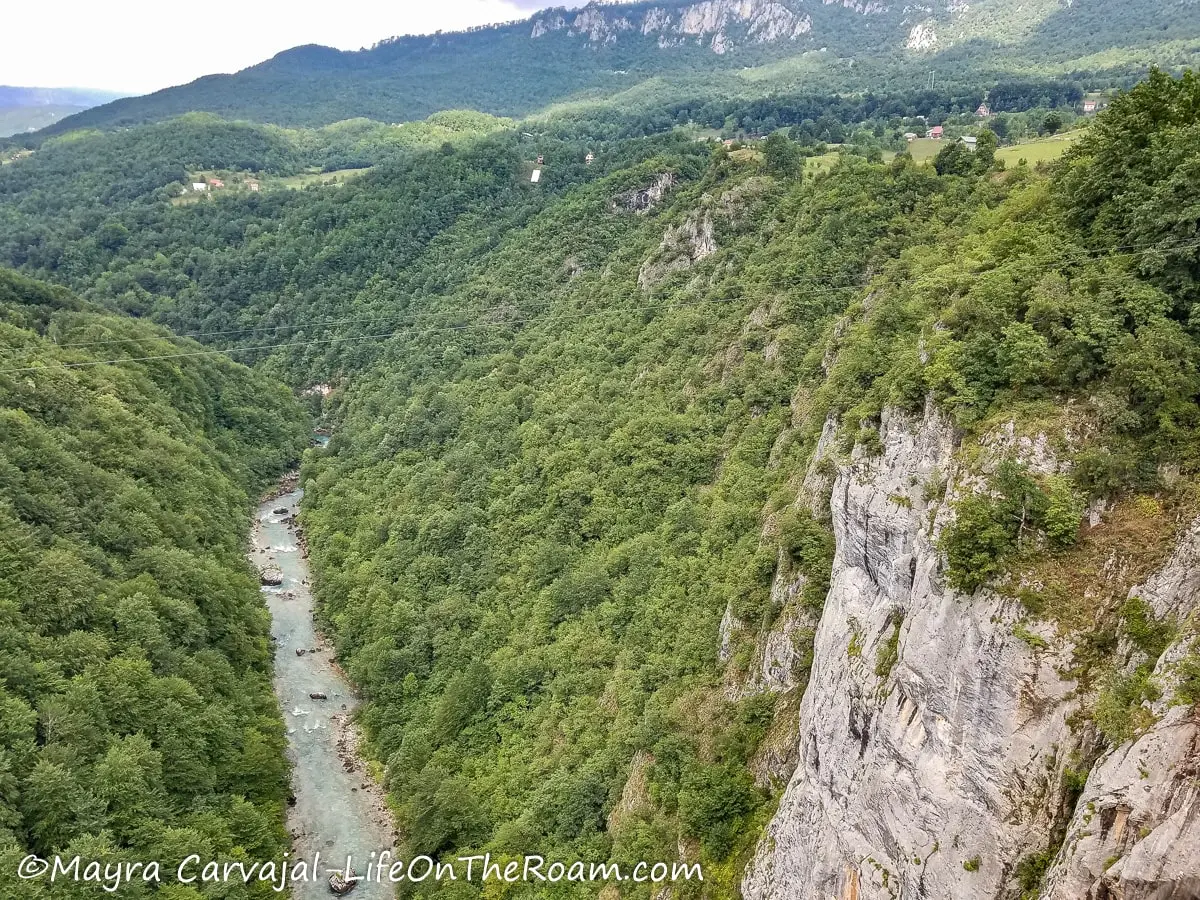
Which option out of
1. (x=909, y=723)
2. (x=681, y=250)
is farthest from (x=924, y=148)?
(x=909, y=723)

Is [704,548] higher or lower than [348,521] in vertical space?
higher

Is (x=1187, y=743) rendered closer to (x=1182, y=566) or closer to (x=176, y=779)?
(x=1182, y=566)

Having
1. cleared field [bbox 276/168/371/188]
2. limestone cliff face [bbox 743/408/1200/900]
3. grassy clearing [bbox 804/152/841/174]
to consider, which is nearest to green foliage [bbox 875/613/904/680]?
limestone cliff face [bbox 743/408/1200/900]

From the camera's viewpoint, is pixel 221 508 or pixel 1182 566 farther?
pixel 221 508

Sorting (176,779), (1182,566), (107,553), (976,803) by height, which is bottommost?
(176,779)

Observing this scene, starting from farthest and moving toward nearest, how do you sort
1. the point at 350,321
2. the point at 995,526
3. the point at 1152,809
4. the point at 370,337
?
the point at 350,321
the point at 370,337
the point at 995,526
the point at 1152,809

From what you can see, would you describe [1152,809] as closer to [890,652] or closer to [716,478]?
[890,652]

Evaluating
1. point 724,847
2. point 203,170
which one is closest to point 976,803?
point 724,847
